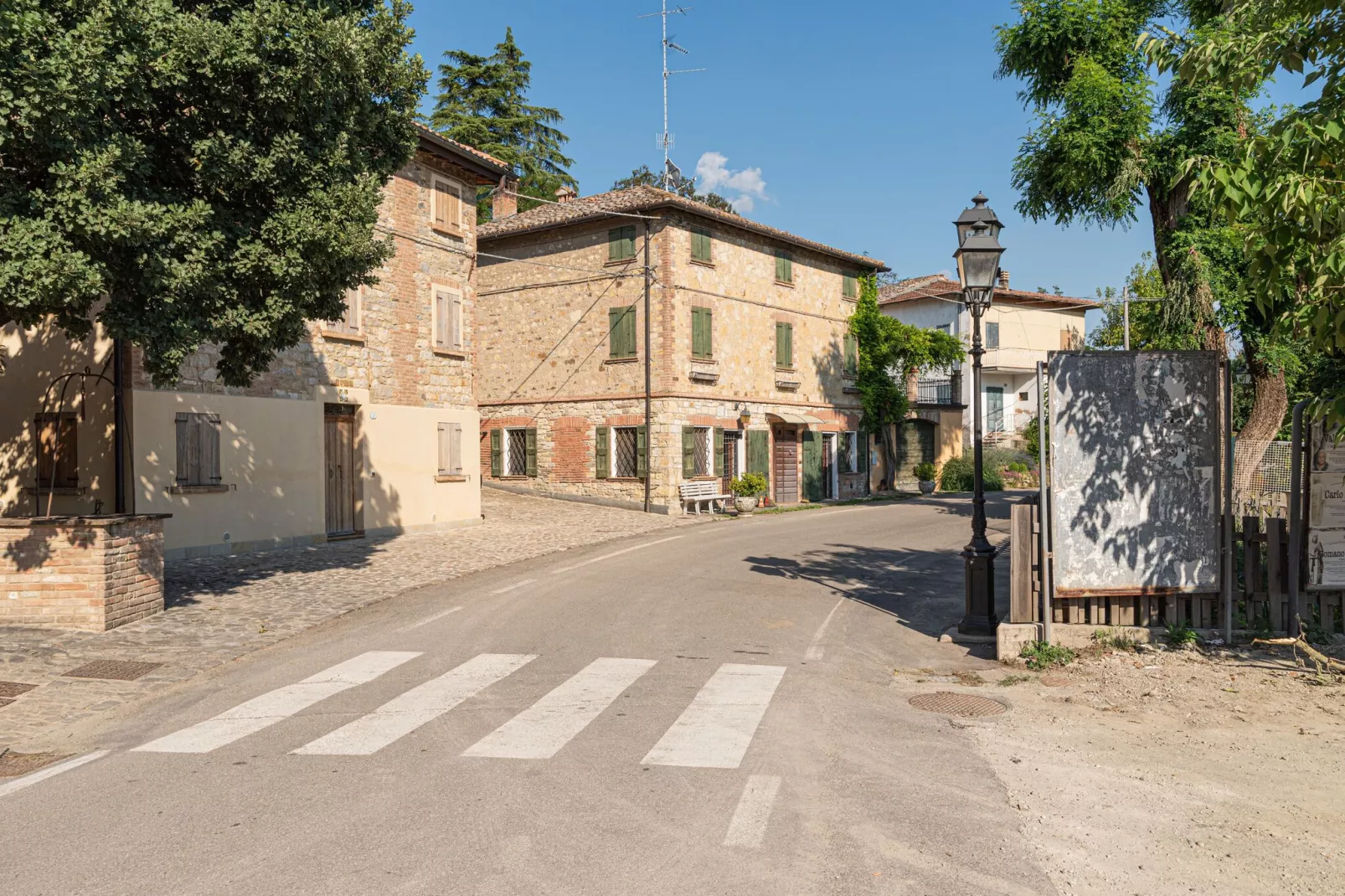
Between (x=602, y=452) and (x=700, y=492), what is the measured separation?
336cm

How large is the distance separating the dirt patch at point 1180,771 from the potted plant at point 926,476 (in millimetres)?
28246

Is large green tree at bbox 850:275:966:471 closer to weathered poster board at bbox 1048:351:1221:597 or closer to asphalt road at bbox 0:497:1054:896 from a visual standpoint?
asphalt road at bbox 0:497:1054:896

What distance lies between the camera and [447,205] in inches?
893

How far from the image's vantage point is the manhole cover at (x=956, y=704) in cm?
733

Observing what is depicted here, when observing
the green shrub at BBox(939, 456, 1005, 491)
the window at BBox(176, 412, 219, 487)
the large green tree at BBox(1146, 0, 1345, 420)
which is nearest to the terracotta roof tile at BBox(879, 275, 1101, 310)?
the green shrub at BBox(939, 456, 1005, 491)

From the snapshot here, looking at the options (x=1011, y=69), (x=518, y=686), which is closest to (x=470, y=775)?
(x=518, y=686)

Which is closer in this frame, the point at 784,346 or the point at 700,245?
the point at 700,245

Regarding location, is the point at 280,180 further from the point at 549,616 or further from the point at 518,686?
the point at 518,686

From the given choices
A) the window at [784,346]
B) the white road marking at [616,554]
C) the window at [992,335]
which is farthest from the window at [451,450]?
the window at [992,335]

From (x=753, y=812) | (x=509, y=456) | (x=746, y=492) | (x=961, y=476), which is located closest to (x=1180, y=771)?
(x=753, y=812)

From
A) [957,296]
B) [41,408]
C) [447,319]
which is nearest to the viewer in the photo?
[41,408]

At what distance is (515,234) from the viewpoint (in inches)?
1230

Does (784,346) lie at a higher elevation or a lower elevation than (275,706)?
higher

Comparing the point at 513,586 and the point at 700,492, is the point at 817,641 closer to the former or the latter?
the point at 513,586
